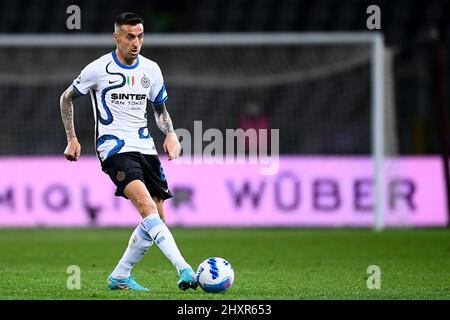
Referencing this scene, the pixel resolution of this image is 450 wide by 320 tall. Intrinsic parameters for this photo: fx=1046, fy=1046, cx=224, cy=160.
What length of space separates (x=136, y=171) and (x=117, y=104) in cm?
55

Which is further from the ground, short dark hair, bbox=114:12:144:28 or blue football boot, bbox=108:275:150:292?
short dark hair, bbox=114:12:144:28

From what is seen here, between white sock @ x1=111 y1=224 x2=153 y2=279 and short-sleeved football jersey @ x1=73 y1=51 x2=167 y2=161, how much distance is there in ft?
2.05

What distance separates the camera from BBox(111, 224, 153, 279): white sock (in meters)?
7.86

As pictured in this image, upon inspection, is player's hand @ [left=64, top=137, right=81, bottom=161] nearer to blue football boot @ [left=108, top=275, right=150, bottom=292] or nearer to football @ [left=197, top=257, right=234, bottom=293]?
blue football boot @ [left=108, top=275, right=150, bottom=292]

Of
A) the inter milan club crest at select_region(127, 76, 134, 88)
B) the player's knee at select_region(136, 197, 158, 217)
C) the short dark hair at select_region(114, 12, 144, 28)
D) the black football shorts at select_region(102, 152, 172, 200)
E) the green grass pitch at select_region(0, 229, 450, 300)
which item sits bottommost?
the green grass pitch at select_region(0, 229, 450, 300)

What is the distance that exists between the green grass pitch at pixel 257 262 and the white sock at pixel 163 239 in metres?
0.25

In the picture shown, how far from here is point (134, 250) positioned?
312 inches

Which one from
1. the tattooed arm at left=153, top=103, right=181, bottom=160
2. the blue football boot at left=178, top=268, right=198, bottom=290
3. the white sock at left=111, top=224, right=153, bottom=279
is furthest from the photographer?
the tattooed arm at left=153, top=103, right=181, bottom=160

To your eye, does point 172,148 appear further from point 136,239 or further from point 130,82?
point 136,239

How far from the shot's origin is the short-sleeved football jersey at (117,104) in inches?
310

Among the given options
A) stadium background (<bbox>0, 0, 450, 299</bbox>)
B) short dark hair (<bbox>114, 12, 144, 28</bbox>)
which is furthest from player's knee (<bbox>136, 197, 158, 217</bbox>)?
stadium background (<bbox>0, 0, 450, 299</bbox>)

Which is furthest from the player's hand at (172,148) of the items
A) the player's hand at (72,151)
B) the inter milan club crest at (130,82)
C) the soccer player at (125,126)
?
the player's hand at (72,151)

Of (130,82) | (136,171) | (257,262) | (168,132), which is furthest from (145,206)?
(257,262)
